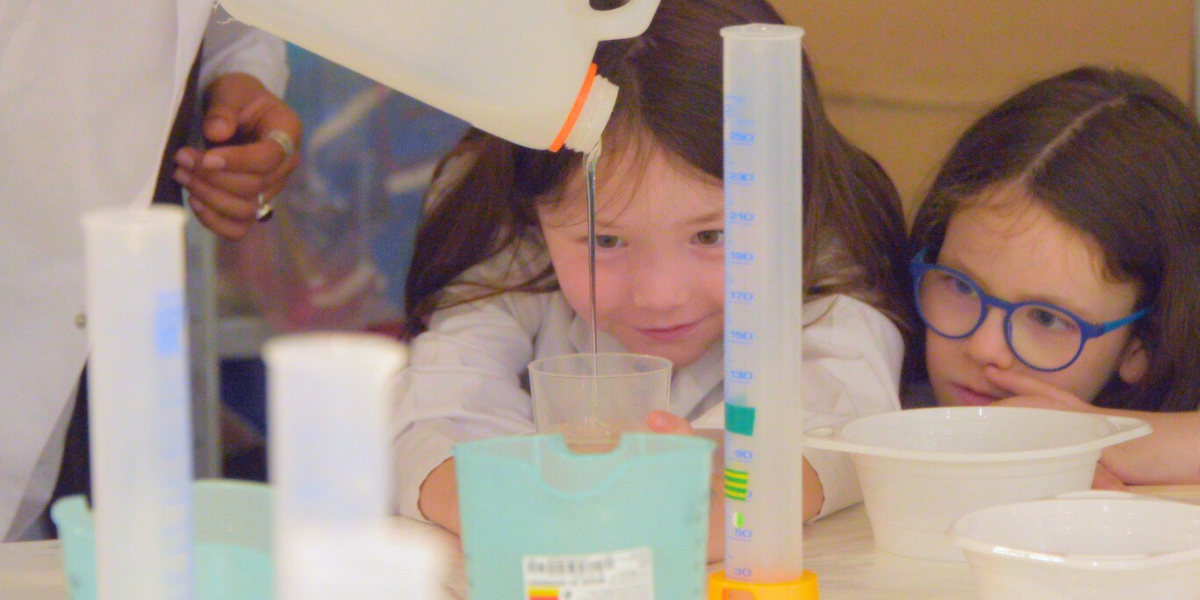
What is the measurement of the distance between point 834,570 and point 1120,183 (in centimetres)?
60

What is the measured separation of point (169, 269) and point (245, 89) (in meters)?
0.96

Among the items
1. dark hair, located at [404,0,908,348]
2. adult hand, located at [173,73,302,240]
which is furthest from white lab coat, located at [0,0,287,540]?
dark hair, located at [404,0,908,348]

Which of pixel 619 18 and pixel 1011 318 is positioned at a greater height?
pixel 619 18

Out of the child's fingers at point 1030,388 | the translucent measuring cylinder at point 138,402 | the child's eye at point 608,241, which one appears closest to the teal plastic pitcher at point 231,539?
the translucent measuring cylinder at point 138,402

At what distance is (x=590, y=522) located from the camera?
44cm

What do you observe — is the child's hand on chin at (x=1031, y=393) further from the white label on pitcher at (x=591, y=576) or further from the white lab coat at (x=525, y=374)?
the white label on pitcher at (x=591, y=576)

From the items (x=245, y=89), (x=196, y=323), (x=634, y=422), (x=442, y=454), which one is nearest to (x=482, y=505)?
(x=634, y=422)

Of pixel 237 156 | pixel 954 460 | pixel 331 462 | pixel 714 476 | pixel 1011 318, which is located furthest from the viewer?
pixel 237 156

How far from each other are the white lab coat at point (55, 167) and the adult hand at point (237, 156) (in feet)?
0.24

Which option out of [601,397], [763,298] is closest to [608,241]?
[601,397]

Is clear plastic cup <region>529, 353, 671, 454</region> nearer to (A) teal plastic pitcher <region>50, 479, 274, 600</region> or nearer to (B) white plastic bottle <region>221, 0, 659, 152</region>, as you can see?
(B) white plastic bottle <region>221, 0, 659, 152</region>

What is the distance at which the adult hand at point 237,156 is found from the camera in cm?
122

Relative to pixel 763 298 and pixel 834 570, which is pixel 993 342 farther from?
pixel 763 298

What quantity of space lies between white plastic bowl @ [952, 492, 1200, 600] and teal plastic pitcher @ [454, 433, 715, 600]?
0.19m
